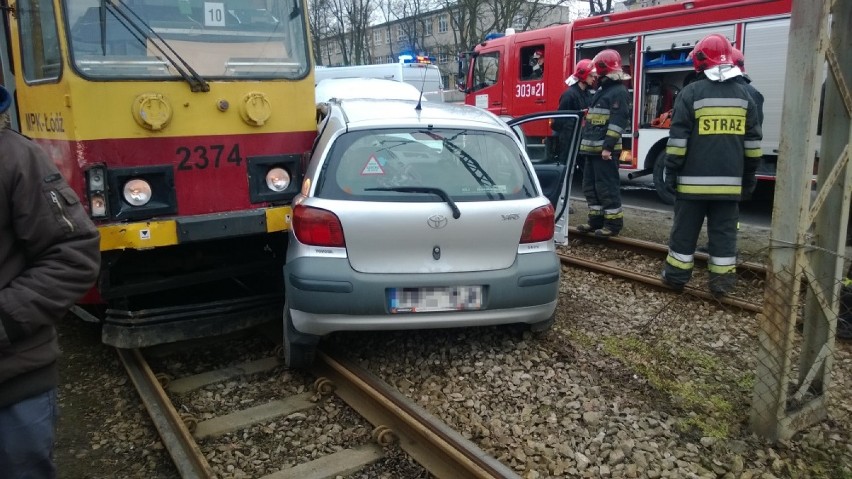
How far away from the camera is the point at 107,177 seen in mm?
4152

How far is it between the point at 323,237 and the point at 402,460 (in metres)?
1.36

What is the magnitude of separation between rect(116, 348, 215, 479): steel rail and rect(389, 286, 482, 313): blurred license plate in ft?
4.36

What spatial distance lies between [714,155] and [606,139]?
8.49 feet

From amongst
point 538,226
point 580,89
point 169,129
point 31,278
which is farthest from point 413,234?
point 580,89

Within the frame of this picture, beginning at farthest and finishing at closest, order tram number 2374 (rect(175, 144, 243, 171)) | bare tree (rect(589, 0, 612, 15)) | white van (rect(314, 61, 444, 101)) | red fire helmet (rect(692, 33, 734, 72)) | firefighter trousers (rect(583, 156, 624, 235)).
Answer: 1. bare tree (rect(589, 0, 612, 15))
2. white van (rect(314, 61, 444, 101))
3. firefighter trousers (rect(583, 156, 624, 235))
4. red fire helmet (rect(692, 33, 734, 72))
5. tram number 2374 (rect(175, 144, 243, 171))

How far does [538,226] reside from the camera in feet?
14.3

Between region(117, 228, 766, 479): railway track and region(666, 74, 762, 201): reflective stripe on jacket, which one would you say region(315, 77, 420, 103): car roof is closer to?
region(666, 74, 762, 201): reflective stripe on jacket

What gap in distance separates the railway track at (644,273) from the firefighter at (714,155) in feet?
0.58

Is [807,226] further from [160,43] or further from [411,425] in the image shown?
[160,43]

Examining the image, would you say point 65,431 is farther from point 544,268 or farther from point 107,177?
point 544,268

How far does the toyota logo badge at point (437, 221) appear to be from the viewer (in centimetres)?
405

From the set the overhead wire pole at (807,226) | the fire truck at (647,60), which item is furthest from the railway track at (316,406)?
the fire truck at (647,60)

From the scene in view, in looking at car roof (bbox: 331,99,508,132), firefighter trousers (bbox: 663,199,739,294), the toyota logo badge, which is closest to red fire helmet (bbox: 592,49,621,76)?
firefighter trousers (bbox: 663,199,739,294)

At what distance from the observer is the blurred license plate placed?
4.06 metres
